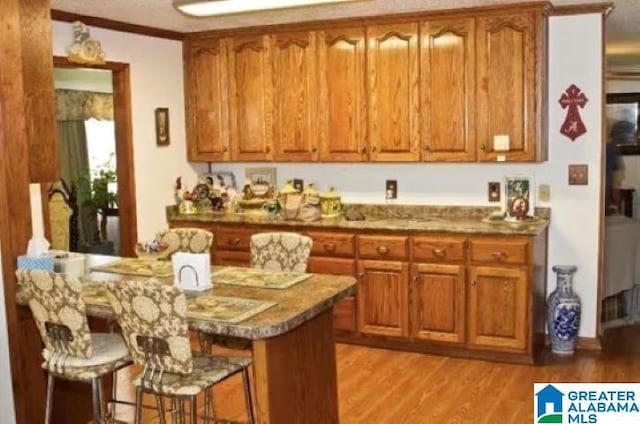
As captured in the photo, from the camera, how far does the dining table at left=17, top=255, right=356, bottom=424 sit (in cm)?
273

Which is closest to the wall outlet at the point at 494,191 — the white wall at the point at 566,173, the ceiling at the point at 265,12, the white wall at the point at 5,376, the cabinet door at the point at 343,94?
the white wall at the point at 566,173

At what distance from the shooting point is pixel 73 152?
8.15 metres

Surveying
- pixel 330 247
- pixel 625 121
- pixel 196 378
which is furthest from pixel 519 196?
pixel 625 121

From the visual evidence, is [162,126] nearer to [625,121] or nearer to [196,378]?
[196,378]

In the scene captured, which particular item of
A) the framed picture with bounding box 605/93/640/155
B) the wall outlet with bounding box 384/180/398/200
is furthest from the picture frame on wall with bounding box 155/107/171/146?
the framed picture with bounding box 605/93/640/155

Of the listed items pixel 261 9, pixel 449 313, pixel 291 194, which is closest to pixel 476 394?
pixel 449 313

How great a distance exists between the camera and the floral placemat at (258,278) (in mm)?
3290

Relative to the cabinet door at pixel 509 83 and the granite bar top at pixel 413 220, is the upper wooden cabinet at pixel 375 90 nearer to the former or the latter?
the cabinet door at pixel 509 83

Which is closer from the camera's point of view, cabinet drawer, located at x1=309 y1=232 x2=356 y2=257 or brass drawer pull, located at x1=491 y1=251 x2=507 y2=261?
brass drawer pull, located at x1=491 y1=251 x2=507 y2=261

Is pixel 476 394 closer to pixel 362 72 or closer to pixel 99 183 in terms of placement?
pixel 362 72

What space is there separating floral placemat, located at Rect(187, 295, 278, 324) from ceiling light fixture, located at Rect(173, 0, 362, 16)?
135 centimetres

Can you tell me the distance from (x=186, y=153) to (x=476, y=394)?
304 cm

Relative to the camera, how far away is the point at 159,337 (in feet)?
8.66

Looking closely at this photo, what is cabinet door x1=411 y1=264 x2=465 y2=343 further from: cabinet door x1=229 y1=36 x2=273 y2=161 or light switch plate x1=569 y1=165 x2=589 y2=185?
cabinet door x1=229 y1=36 x2=273 y2=161
